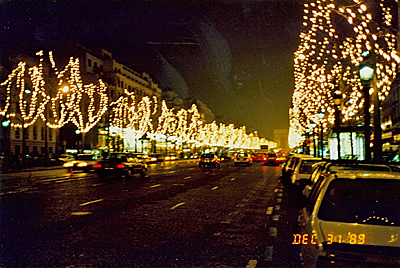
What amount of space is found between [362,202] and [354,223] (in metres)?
0.59

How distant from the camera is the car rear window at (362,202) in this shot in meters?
5.27

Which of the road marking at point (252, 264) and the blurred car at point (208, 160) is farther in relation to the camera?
the blurred car at point (208, 160)

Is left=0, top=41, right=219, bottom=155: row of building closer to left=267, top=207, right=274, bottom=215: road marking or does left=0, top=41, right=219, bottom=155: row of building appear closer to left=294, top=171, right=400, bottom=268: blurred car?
left=267, top=207, right=274, bottom=215: road marking

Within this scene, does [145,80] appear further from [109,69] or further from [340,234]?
[340,234]

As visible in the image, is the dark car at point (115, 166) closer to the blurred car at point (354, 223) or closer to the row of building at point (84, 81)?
the blurred car at point (354, 223)

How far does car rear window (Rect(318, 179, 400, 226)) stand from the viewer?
5.27m

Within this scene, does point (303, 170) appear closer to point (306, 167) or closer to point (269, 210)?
point (306, 167)

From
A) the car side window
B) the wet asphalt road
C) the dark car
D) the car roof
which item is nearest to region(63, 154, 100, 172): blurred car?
the dark car

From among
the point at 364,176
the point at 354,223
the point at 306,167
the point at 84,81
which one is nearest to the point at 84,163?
the point at 306,167

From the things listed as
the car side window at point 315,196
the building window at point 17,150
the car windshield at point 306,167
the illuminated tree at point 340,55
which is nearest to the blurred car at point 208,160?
the illuminated tree at point 340,55

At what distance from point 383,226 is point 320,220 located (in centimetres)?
66

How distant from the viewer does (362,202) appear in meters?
5.62

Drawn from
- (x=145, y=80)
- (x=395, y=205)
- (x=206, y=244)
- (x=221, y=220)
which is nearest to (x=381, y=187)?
(x=395, y=205)

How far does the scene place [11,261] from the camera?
7582mm
